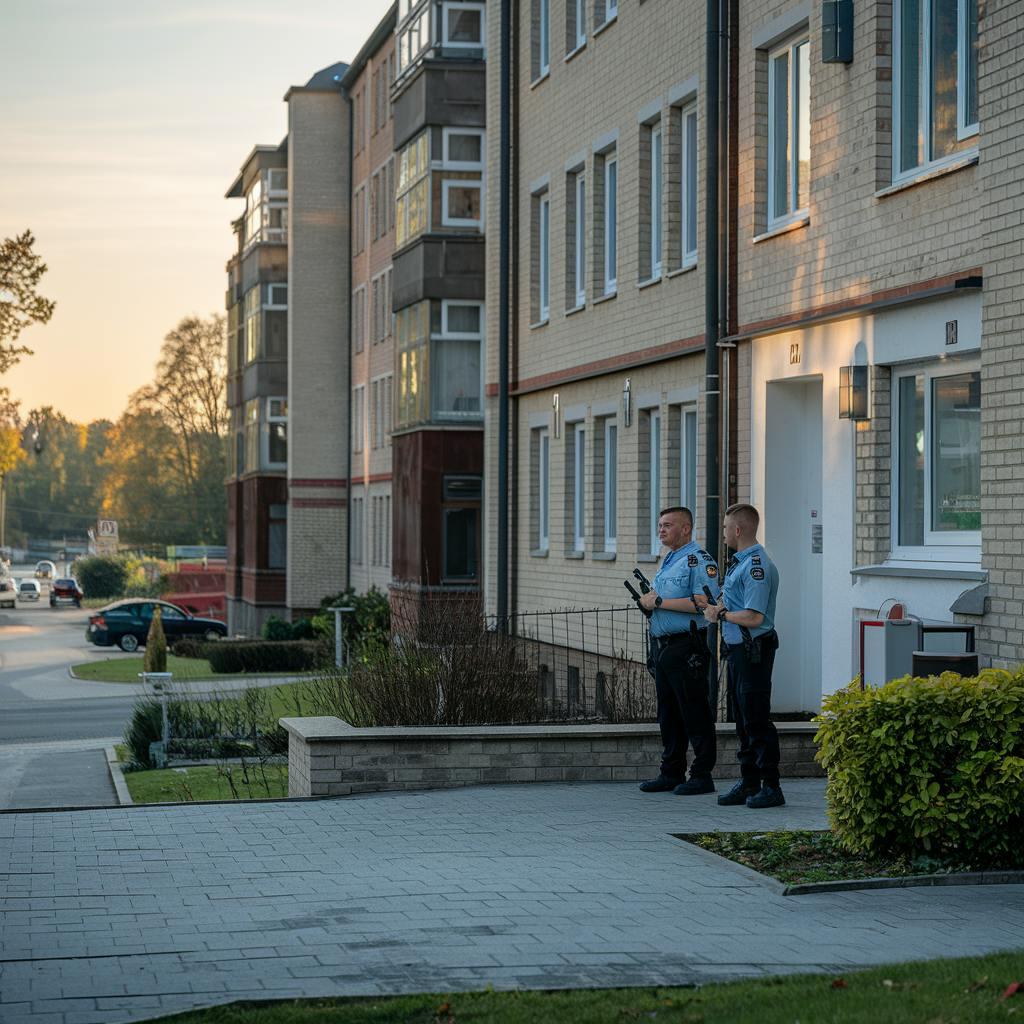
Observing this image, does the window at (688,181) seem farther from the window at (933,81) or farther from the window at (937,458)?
the window at (937,458)

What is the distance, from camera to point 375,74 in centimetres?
4706

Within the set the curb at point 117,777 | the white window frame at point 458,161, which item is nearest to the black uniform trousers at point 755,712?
the curb at point 117,777

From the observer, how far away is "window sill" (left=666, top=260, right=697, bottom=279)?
18.6 meters

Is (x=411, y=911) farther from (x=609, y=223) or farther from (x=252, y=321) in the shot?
(x=252, y=321)

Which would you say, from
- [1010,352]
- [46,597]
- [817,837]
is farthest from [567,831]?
[46,597]

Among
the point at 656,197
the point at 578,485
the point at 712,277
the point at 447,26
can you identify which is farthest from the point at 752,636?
the point at 447,26

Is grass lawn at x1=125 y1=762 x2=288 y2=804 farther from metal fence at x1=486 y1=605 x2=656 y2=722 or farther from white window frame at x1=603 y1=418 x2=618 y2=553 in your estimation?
white window frame at x1=603 y1=418 x2=618 y2=553

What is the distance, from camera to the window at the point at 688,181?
1917 centimetres

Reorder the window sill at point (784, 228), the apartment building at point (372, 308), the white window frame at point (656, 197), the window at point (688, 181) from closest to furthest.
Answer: the window sill at point (784, 228)
the window at point (688, 181)
the white window frame at point (656, 197)
the apartment building at point (372, 308)

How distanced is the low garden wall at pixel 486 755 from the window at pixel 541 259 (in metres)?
12.1

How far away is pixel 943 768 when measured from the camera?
9031 mm

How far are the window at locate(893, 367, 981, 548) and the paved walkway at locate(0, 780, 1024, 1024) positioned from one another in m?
2.71

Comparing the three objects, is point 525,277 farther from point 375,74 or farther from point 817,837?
point 375,74

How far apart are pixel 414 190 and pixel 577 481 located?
12638 mm
